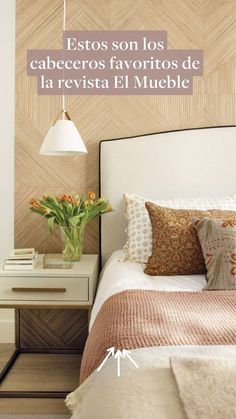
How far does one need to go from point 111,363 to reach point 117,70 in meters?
2.08

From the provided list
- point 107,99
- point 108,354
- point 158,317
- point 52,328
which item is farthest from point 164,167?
point 108,354

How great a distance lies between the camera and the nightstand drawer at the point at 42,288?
94.3 inches

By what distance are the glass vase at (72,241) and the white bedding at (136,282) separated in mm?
334

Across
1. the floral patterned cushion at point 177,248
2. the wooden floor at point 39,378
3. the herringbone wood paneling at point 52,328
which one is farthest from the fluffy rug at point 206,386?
the herringbone wood paneling at point 52,328

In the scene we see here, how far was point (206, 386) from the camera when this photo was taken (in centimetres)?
97

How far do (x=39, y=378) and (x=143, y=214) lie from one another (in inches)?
39.0

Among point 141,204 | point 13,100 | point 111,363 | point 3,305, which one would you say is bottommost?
point 3,305

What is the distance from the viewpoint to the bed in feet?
3.22

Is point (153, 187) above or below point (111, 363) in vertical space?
above

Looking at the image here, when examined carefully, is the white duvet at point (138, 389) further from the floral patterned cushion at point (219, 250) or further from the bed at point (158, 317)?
the floral patterned cushion at point (219, 250)

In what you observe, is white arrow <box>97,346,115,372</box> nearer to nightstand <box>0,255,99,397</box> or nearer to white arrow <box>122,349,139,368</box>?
white arrow <box>122,349,139,368</box>

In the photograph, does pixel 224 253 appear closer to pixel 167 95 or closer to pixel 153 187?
pixel 153 187

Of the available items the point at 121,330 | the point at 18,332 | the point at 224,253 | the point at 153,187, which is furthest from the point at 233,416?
the point at 18,332

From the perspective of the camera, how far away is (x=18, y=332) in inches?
113
